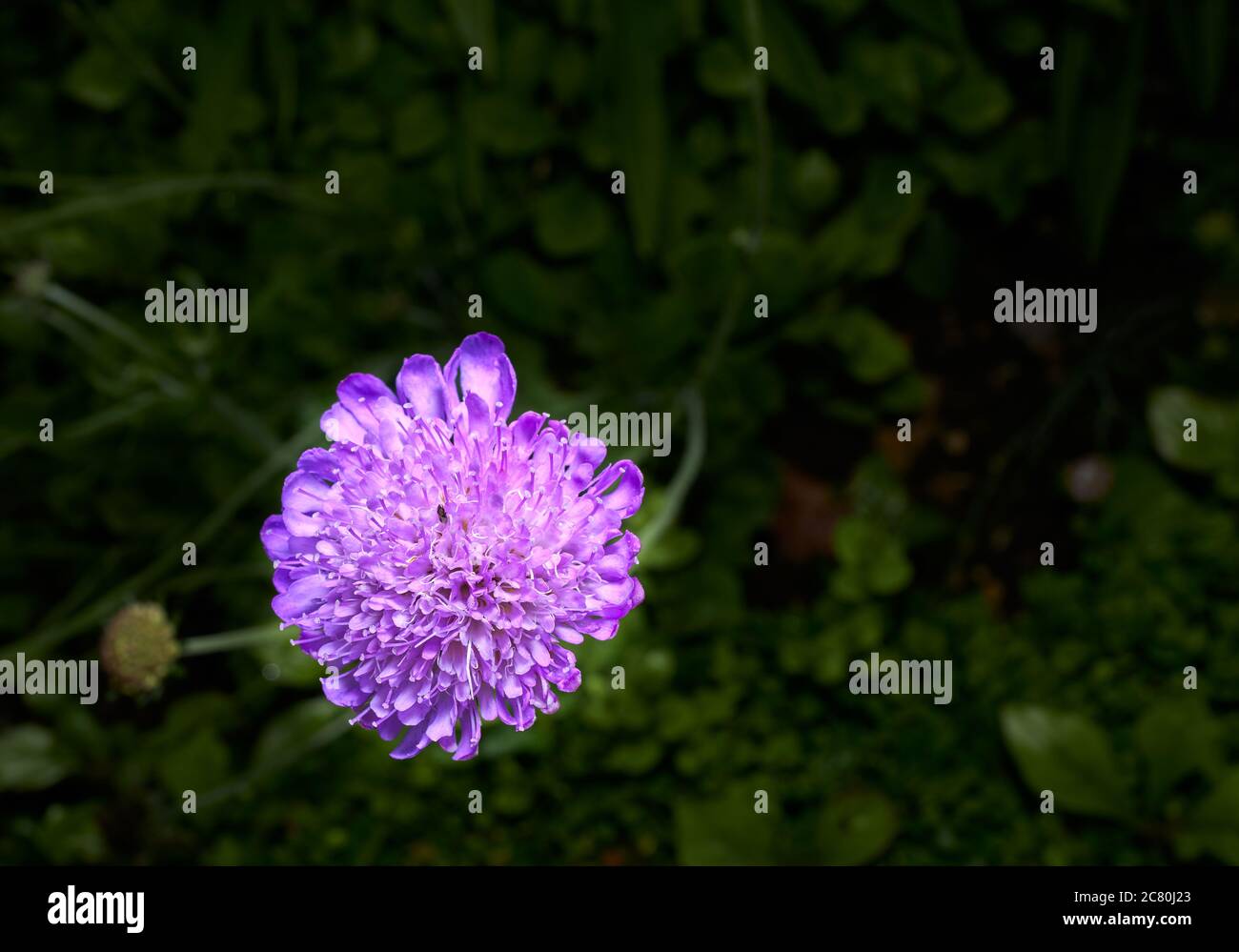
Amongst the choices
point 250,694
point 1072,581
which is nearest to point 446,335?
point 250,694

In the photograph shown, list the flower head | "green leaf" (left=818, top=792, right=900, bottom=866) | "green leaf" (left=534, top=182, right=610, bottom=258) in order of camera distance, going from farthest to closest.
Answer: "green leaf" (left=534, top=182, right=610, bottom=258)
"green leaf" (left=818, top=792, right=900, bottom=866)
the flower head

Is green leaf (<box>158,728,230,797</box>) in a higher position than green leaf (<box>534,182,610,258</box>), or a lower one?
lower

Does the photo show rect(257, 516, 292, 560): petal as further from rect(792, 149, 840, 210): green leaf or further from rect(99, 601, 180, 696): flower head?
rect(792, 149, 840, 210): green leaf

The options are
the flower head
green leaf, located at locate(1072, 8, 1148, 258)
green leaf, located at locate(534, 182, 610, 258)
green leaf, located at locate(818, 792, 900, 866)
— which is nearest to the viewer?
the flower head

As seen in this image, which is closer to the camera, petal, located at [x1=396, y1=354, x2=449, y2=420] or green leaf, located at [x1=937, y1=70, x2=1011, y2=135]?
petal, located at [x1=396, y1=354, x2=449, y2=420]

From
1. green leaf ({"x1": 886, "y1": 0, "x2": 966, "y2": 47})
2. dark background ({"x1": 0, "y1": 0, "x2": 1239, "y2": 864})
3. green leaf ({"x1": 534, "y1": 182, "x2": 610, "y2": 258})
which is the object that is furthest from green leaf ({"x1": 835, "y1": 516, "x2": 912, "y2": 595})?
green leaf ({"x1": 886, "y1": 0, "x2": 966, "y2": 47})
